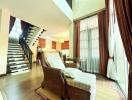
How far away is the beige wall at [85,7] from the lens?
15.3 ft

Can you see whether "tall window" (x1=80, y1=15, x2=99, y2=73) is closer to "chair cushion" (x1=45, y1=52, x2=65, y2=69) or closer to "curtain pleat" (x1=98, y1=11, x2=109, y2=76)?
"curtain pleat" (x1=98, y1=11, x2=109, y2=76)

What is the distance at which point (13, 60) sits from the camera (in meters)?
5.59

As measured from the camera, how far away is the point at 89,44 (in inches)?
198

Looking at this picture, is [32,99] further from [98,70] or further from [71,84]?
[98,70]

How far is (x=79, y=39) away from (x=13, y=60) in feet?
11.2

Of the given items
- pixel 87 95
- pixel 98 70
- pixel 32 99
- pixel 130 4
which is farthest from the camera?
pixel 98 70

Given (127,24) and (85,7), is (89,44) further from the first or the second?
(127,24)

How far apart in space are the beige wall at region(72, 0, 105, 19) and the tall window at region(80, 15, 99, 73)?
30cm

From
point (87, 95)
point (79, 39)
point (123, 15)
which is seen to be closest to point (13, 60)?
point (79, 39)

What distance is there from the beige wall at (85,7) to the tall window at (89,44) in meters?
0.30

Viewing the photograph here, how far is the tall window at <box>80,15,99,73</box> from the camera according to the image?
475 cm

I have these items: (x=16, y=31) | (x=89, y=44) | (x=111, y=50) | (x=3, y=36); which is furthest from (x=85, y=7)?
(x=16, y=31)

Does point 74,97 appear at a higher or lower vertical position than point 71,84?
lower

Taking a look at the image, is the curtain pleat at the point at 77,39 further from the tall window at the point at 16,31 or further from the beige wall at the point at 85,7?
the tall window at the point at 16,31
